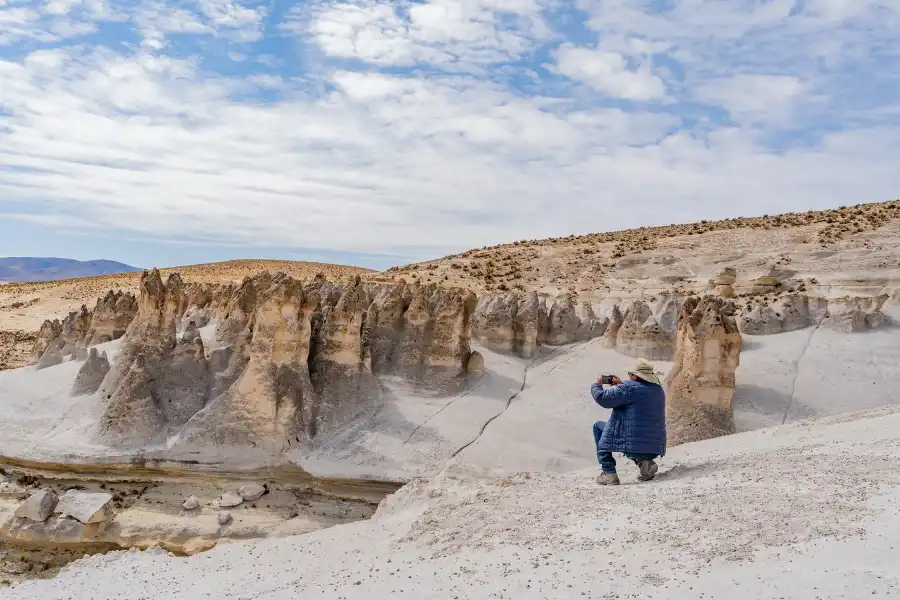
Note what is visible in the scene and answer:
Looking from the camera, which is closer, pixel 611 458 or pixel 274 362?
pixel 611 458

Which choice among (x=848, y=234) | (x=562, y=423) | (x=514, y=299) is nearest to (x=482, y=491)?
(x=562, y=423)

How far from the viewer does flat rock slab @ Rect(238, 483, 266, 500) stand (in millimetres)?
9322

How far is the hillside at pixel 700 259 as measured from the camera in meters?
22.5

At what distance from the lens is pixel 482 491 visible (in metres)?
6.55

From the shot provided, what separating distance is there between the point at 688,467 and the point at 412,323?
23.5 ft

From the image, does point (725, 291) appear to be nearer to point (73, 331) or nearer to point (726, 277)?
point (726, 277)

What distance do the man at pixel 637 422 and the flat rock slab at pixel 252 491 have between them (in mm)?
5180

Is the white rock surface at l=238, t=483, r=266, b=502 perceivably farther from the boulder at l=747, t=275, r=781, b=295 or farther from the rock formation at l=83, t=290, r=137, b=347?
the boulder at l=747, t=275, r=781, b=295

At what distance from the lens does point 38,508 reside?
26.7 ft

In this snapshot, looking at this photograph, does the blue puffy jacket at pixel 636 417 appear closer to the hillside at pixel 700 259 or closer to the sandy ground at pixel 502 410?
the sandy ground at pixel 502 410

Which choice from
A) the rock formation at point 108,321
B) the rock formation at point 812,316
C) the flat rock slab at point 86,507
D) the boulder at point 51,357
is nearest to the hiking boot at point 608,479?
the flat rock slab at point 86,507

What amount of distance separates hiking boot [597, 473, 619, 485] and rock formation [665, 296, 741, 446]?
160 inches

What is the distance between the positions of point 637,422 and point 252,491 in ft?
18.8

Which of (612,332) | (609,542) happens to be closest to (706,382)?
(612,332)
